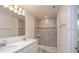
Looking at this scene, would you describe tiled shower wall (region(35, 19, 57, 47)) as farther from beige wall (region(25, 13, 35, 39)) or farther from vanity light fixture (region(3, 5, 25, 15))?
vanity light fixture (region(3, 5, 25, 15))

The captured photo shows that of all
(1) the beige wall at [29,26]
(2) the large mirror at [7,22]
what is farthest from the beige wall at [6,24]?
(1) the beige wall at [29,26]

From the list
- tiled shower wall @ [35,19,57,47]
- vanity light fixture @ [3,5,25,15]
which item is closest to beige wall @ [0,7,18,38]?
vanity light fixture @ [3,5,25,15]

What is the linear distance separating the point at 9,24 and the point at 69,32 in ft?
4.45

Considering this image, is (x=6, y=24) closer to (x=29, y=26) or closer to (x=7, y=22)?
(x=7, y=22)

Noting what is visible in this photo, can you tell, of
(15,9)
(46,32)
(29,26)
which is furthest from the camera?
(46,32)

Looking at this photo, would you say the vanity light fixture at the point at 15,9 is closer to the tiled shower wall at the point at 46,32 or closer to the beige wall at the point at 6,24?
the beige wall at the point at 6,24

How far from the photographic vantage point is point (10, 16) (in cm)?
244

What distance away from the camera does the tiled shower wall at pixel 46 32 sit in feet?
11.5

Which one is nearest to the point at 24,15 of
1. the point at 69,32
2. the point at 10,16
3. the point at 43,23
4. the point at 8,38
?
the point at 43,23

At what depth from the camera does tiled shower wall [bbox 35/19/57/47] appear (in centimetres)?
349

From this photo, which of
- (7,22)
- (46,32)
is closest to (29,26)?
(46,32)

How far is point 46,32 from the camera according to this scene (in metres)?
4.09
